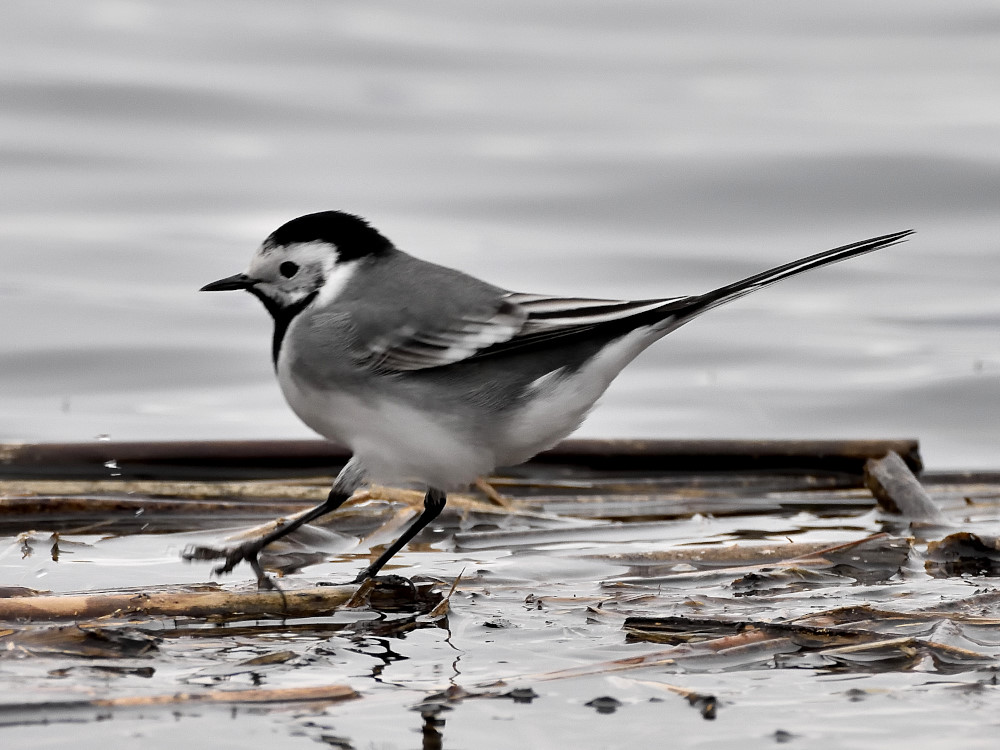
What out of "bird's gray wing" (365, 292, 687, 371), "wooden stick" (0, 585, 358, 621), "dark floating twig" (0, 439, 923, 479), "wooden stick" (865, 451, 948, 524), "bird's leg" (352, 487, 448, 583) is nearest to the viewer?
"wooden stick" (0, 585, 358, 621)

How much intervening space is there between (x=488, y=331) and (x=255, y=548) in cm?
120

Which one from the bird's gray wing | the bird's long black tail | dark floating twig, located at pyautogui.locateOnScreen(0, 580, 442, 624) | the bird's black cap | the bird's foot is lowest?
dark floating twig, located at pyautogui.locateOnScreen(0, 580, 442, 624)

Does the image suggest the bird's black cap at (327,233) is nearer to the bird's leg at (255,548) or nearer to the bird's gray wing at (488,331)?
the bird's gray wing at (488,331)

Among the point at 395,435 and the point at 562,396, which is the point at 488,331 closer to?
the point at 562,396

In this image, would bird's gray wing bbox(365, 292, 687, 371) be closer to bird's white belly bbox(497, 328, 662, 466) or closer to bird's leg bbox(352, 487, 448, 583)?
bird's white belly bbox(497, 328, 662, 466)

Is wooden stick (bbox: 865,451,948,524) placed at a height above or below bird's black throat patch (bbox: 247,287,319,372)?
below

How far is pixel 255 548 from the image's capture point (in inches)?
221

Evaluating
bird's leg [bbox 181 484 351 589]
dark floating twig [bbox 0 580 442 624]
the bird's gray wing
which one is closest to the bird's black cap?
the bird's gray wing

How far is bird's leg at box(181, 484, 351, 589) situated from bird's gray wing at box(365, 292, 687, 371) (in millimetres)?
647

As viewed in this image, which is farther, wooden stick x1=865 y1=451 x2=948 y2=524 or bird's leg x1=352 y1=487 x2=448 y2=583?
wooden stick x1=865 y1=451 x2=948 y2=524

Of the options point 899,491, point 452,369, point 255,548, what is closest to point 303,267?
point 452,369

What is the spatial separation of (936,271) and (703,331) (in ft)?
8.05

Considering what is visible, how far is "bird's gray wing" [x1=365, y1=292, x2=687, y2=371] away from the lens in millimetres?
5402

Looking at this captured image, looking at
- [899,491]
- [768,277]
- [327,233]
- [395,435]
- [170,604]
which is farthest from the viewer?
[899,491]
